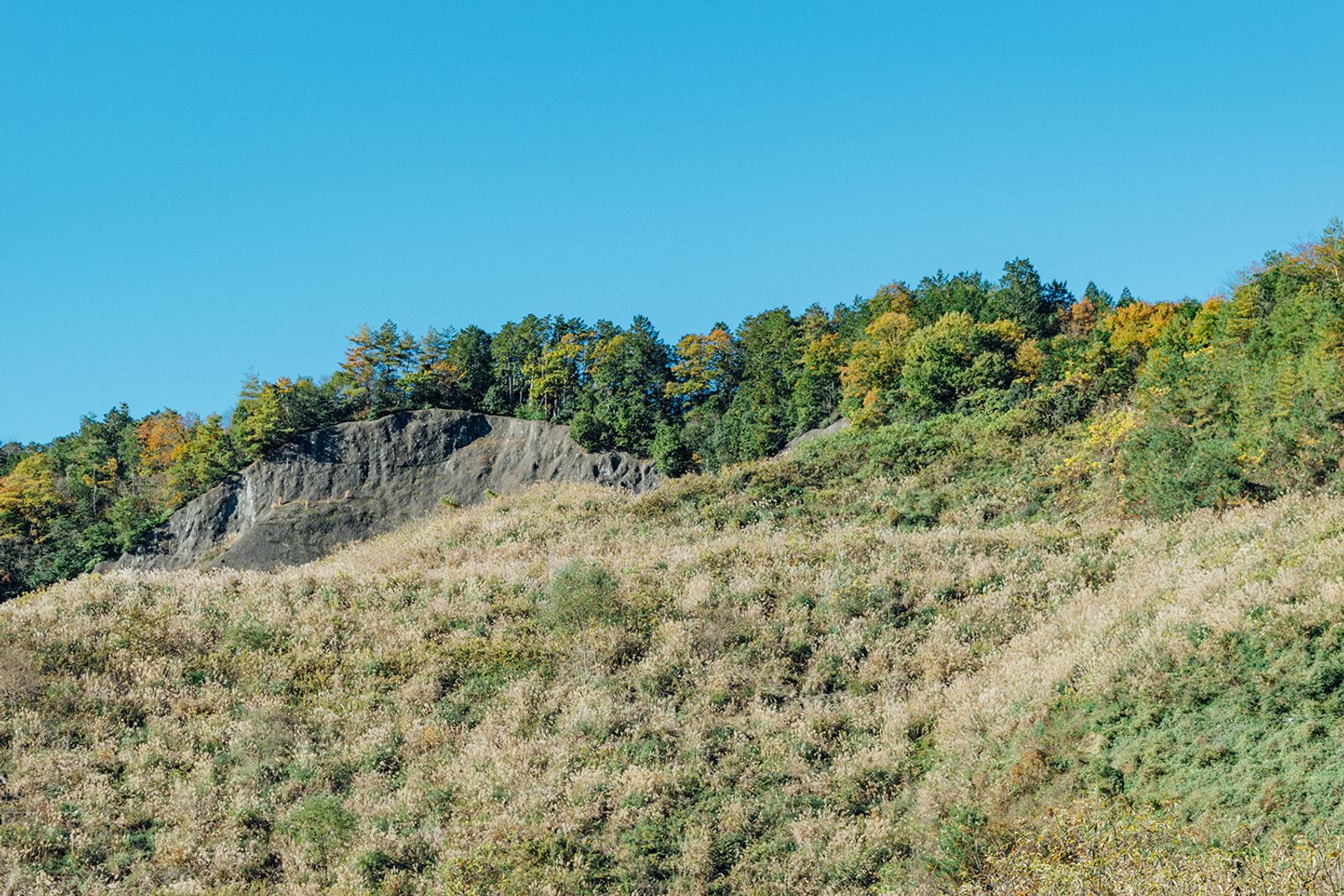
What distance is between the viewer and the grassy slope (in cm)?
1146

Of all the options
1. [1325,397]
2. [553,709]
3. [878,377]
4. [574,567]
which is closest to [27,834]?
[553,709]

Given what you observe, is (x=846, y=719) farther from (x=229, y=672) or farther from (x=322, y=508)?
(x=322, y=508)

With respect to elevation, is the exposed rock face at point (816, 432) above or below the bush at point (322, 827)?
above

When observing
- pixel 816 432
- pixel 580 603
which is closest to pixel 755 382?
pixel 816 432

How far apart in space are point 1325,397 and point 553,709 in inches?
933

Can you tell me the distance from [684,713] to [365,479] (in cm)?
6945

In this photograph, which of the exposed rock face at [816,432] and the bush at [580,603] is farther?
the exposed rock face at [816,432]

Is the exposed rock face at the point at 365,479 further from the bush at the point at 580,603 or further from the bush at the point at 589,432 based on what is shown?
the bush at the point at 580,603

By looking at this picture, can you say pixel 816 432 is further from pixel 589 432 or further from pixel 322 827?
pixel 322 827

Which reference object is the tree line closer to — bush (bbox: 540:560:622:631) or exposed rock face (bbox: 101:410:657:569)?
exposed rock face (bbox: 101:410:657:569)

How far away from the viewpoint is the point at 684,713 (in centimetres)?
1592

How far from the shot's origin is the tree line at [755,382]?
36.2m

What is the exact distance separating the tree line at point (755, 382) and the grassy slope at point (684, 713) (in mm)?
14404

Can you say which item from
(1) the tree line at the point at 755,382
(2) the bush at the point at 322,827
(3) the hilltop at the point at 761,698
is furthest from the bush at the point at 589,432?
(2) the bush at the point at 322,827
